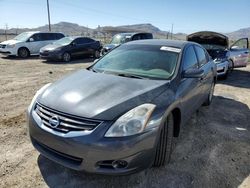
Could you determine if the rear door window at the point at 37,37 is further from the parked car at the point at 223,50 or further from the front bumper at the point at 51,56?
the parked car at the point at 223,50

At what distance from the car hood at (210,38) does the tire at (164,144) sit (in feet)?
26.0

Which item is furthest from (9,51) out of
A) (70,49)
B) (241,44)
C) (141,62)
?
(141,62)

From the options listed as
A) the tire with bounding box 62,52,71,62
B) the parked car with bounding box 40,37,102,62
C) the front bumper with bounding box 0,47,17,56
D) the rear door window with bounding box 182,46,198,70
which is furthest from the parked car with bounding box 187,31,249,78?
the front bumper with bounding box 0,47,17,56

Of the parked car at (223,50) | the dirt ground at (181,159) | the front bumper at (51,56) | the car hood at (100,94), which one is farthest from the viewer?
the front bumper at (51,56)

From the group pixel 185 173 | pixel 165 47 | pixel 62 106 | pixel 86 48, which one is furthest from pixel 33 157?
pixel 86 48

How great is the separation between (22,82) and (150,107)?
6092 mm

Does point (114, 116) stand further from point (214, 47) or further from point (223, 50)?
point (214, 47)

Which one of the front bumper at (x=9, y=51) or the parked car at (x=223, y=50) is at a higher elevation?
the parked car at (x=223, y=50)

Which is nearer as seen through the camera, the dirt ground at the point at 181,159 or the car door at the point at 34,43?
the dirt ground at the point at 181,159

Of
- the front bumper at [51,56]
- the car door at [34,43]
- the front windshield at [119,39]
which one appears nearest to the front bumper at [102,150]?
the front bumper at [51,56]

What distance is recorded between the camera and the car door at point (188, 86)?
3.42 meters

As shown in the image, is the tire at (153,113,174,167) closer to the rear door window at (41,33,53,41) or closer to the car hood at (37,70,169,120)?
the car hood at (37,70,169,120)

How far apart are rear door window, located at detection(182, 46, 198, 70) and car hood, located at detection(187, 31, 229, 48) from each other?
613cm

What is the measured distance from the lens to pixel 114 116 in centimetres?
249
